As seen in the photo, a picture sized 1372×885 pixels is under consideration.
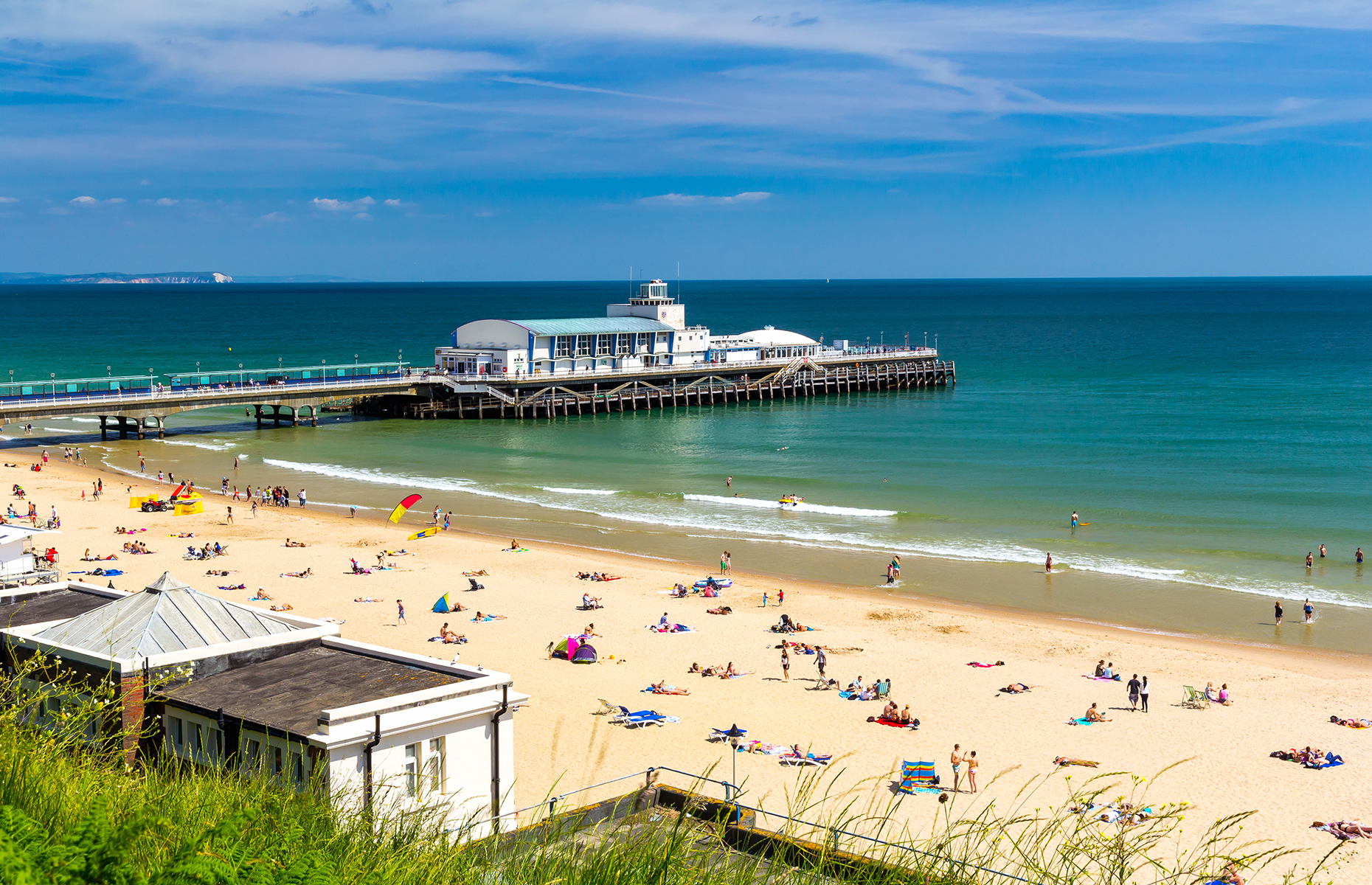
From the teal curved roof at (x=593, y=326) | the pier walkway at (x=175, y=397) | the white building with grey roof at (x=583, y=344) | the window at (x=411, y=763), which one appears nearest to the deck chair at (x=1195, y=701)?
the window at (x=411, y=763)

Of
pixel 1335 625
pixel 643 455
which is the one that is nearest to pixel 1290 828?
pixel 1335 625

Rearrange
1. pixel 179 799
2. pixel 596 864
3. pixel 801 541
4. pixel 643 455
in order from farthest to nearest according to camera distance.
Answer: pixel 643 455, pixel 801 541, pixel 179 799, pixel 596 864

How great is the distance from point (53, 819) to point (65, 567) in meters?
30.7

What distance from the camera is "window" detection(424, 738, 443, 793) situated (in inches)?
523

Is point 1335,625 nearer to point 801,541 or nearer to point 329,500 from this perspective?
point 801,541

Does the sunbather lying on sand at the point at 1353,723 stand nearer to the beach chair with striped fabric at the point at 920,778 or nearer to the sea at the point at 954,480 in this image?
the sea at the point at 954,480

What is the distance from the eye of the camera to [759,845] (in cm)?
955

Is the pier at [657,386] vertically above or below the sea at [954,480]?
above

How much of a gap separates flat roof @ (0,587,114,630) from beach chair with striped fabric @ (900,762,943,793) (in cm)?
1259

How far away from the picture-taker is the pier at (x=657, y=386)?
7594 cm

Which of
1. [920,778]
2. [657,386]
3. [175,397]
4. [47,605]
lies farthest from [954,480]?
[175,397]

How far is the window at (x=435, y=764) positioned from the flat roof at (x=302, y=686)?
73 cm

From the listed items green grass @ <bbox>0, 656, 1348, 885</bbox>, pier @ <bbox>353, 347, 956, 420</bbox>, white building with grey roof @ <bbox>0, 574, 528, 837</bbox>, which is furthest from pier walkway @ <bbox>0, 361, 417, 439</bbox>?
green grass @ <bbox>0, 656, 1348, 885</bbox>

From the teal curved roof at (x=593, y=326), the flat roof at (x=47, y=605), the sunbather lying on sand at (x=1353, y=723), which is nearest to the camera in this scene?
the flat roof at (x=47, y=605)
